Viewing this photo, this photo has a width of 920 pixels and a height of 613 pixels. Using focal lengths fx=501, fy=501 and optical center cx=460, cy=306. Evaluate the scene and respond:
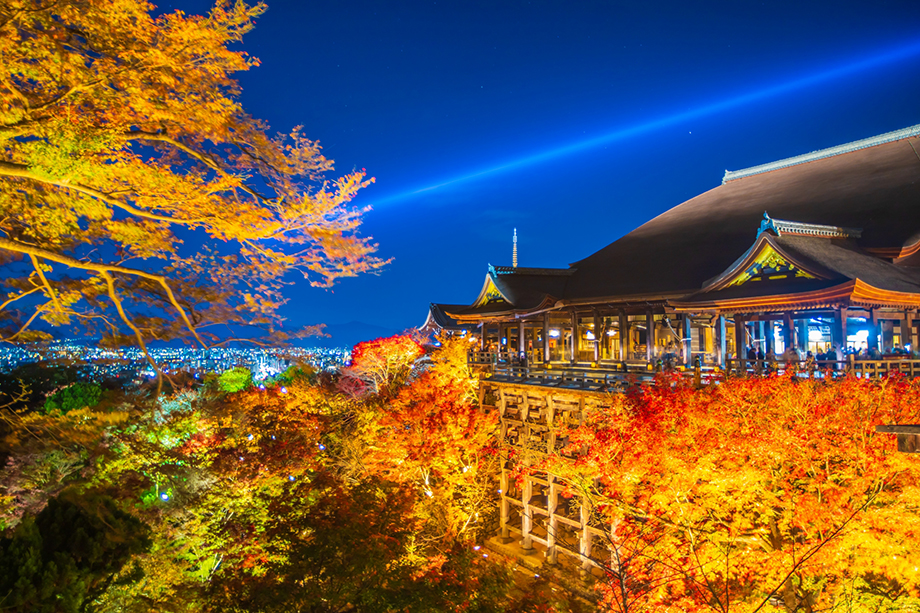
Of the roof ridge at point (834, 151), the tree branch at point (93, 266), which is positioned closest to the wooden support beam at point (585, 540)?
the tree branch at point (93, 266)

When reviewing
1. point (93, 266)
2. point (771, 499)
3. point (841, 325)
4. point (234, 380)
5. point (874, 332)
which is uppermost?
point (93, 266)

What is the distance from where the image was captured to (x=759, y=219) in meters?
20.7

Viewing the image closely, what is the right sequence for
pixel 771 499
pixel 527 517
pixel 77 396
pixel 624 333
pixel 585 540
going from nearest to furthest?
pixel 771 499 < pixel 585 540 < pixel 527 517 < pixel 624 333 < pixel 77 396

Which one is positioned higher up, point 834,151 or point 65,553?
point 834,151

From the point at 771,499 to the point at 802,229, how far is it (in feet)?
28.9

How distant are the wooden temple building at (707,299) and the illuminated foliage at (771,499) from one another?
1721 mm

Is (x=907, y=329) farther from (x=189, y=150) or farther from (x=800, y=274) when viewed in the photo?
(x=189, y=150)

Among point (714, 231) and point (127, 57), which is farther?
point (714, 231)

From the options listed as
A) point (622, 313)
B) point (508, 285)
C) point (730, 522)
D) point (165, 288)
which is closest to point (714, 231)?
point (622, 313)

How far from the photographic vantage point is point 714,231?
2130cm

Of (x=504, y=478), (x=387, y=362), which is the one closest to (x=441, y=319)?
(x=387, y=362)

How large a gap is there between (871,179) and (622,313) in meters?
10.9

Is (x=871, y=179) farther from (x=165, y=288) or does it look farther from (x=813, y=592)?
(x=165, y=288)

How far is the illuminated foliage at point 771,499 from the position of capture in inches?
367
